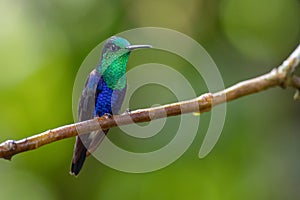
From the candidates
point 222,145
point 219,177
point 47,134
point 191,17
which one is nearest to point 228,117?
point 222,145

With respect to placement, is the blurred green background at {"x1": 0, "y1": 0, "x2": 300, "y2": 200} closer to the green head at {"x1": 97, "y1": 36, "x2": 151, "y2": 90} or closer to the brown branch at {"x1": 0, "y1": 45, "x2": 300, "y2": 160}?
the green head at {"x1": 97, "y1": 36, "x2": 151, "y2": 90}

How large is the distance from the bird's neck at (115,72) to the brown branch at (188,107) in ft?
1.25

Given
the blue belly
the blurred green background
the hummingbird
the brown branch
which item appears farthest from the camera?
the blurred green background

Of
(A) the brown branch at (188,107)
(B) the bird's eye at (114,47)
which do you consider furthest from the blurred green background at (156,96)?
(A) the brown branch at (188,107)

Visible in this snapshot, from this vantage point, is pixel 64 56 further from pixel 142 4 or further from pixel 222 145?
pixel 222 145

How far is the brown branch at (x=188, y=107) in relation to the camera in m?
1.10

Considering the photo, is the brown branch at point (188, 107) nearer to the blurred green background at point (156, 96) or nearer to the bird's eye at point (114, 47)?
the bird's eye at point (114, 47)

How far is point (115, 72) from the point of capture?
2.12 metres

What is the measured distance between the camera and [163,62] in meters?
5.14

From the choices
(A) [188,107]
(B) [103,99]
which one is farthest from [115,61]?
(A) [188,107]

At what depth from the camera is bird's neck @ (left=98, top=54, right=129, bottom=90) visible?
201cm

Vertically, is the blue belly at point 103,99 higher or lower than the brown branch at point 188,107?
higher

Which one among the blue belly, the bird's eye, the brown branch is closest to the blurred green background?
the blue belly

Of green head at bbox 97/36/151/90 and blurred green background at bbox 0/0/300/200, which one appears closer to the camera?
green head at bbox 97/36/151/90
